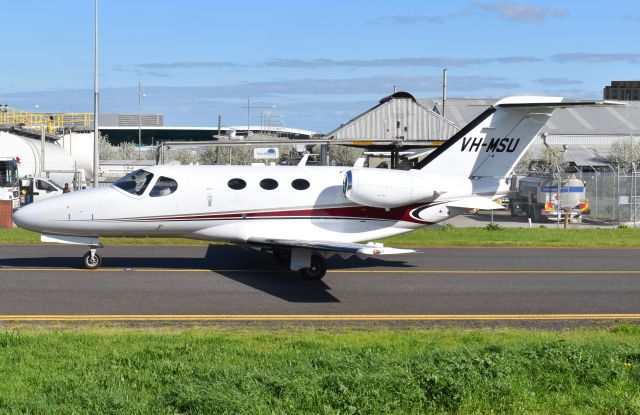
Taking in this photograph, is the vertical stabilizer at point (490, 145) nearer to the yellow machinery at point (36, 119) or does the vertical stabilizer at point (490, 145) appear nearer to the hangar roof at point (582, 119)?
the yellow machinery at point (36, 119)

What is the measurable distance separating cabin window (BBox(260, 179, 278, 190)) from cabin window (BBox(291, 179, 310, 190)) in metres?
0.39

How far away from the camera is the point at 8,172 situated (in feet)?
179

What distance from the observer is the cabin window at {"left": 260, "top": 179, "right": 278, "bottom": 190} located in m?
19.3

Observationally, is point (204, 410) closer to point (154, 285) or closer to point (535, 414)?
point (535, 414)

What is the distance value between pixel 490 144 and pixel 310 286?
223 inches

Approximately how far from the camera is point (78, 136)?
2763 inches

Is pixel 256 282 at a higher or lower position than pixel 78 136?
lower

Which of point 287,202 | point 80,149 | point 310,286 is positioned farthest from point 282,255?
point 80,149

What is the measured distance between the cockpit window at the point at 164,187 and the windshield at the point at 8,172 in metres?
38.2

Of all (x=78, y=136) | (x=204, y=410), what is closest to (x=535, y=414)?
(x=204, y=410)

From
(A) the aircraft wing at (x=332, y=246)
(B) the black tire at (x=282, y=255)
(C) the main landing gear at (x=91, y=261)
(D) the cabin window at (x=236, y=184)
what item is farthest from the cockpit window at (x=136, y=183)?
(B) the black tire at (x=282, y=255)

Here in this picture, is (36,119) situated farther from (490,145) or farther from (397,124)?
(490,145)

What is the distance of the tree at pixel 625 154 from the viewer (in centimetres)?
6988

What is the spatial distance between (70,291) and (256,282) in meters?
3.61
